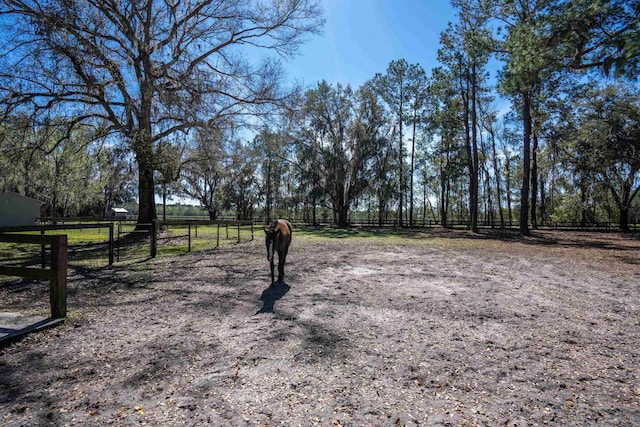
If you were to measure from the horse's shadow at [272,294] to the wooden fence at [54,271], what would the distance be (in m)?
2.49

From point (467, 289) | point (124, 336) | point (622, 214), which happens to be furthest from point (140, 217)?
point (622, 214)

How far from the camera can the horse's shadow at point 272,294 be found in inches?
194

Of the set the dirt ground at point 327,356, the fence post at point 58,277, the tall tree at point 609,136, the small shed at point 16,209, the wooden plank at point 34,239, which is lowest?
the dirt ground at point 327,356

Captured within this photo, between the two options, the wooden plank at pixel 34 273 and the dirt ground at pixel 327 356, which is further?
the wooden plank at pixel 34 273

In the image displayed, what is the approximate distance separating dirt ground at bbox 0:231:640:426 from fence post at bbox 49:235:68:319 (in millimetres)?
233

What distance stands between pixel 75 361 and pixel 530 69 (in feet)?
45.9

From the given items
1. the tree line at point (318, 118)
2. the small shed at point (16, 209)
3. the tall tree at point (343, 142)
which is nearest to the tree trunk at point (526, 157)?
the tree line at point (318, 118)

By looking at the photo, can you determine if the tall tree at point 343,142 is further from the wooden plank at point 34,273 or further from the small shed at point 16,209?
the wooden plank at point 34,273

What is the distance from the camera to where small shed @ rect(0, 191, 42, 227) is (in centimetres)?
2455

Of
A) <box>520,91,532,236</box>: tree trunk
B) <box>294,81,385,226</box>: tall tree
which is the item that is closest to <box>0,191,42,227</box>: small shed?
<box>294,81,385,226</box>: tall tree

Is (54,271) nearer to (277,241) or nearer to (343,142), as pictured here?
(277,241)

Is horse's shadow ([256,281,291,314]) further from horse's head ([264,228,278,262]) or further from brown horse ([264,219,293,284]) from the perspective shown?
horse's head ([264,228,278,262])

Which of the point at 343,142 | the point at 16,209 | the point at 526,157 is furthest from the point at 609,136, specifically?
the point at 16,209

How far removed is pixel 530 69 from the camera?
11.3 meters
